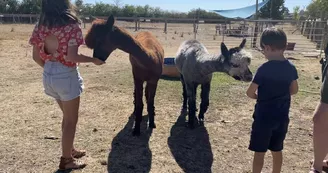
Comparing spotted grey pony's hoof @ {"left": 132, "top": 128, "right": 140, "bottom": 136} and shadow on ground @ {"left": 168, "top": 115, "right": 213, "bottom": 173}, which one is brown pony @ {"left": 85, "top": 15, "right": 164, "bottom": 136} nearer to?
spotted grey pony's hoof @ {"left": 132, "top": 128, "right": 140, "bottom": 136}

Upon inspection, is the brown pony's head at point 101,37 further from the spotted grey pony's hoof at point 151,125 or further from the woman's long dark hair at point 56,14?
the spotted grey pony's hoof at point 151,125

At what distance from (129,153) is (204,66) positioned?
155cm

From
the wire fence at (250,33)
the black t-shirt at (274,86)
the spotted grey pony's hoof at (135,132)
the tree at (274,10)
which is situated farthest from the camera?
the tree at (274,10)

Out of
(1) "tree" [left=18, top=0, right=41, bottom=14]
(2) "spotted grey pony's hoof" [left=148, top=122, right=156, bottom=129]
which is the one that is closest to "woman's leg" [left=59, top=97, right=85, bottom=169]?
(2) "spotted grey pony's hoof" [left=148, top=122, right=156, bottom=129]

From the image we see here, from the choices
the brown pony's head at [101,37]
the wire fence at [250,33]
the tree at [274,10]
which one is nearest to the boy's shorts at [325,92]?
the brown pony's head at [101,37]

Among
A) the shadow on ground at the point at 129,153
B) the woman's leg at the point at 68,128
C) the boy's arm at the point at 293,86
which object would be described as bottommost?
the shadow on ground at the point at 129,153

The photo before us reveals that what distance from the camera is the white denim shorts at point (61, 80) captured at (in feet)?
9.55

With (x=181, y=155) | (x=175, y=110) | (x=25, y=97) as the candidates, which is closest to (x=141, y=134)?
(x=181, y=155)

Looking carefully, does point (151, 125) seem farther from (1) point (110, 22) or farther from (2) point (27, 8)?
(2) point (27, 8)

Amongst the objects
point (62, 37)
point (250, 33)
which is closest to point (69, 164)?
point (62, 37)

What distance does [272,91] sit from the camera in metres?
2.64

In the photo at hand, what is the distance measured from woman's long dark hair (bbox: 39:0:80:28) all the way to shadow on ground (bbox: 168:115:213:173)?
2008mm

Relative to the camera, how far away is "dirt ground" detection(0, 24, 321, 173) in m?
3.59

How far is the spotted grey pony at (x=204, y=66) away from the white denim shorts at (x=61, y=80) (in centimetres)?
181
